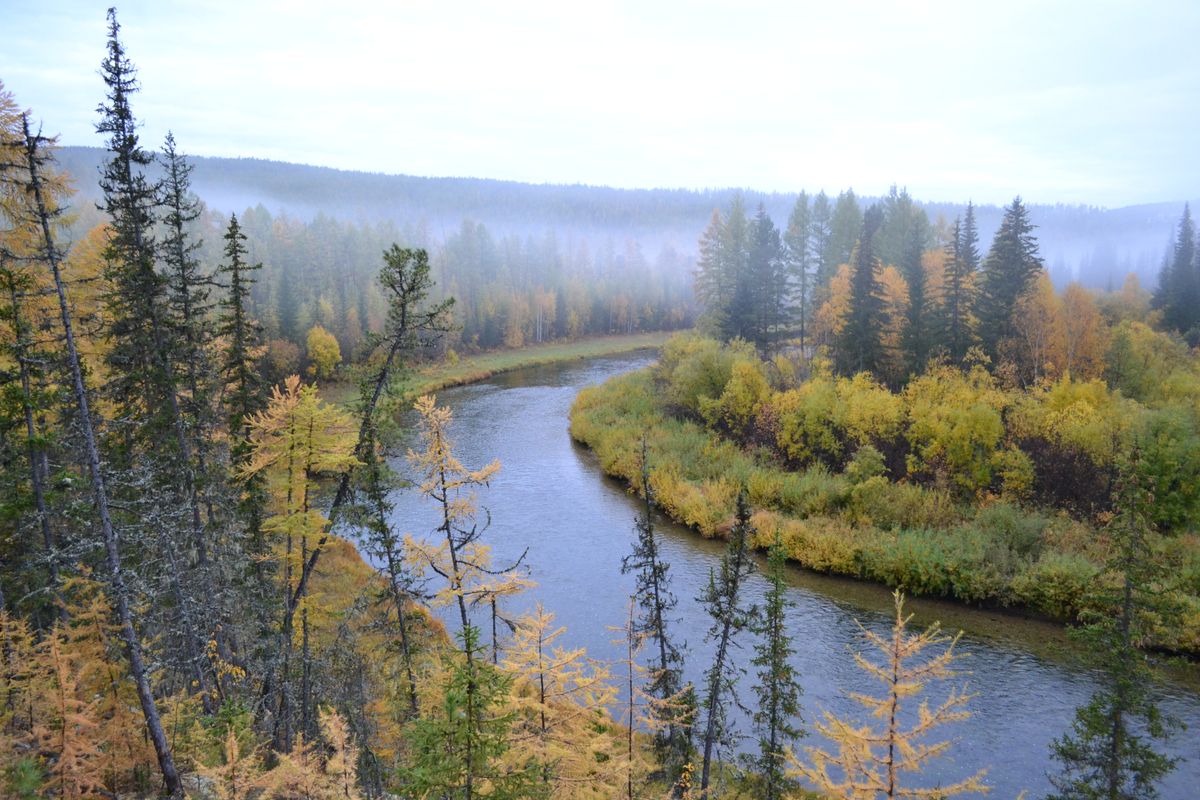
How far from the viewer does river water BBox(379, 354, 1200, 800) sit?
1944 centimetres

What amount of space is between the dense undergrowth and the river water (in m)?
1.53

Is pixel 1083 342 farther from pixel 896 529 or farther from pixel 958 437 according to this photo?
pixel 896 529

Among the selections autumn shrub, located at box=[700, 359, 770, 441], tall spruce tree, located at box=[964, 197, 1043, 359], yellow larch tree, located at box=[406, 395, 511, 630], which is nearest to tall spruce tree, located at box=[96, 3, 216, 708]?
yellow larch tree, located at box=[406, 395, 511, 630]

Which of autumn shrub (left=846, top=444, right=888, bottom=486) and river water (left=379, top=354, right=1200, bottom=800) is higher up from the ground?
autumn shrub (left=846, top=444, right=888, bottom=486)

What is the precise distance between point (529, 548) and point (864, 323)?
3114 centimetres

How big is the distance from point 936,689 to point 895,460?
57.2 feet

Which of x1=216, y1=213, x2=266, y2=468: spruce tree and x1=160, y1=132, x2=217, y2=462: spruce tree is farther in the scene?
x1=216, y1=213, x2=266, y2=468: spruce tree

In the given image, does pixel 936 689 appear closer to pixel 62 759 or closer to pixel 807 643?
pixel 807 643

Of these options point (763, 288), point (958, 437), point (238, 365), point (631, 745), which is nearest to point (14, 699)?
point (238, 365)

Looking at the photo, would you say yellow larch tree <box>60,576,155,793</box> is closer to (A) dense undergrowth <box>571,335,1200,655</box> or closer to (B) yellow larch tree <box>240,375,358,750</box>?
(B) yellow larch tree <box>240,375,358,750</box>

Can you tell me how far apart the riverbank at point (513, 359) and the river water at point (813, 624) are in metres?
24.2

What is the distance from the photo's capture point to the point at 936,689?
2255 cm

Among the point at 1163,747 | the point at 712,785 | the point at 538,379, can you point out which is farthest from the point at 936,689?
the point at 538,379

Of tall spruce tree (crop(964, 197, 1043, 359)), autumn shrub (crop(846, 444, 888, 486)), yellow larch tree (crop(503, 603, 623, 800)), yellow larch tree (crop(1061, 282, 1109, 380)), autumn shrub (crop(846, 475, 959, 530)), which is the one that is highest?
tall spruce tree (crop(964, 197, 1043, 359))
